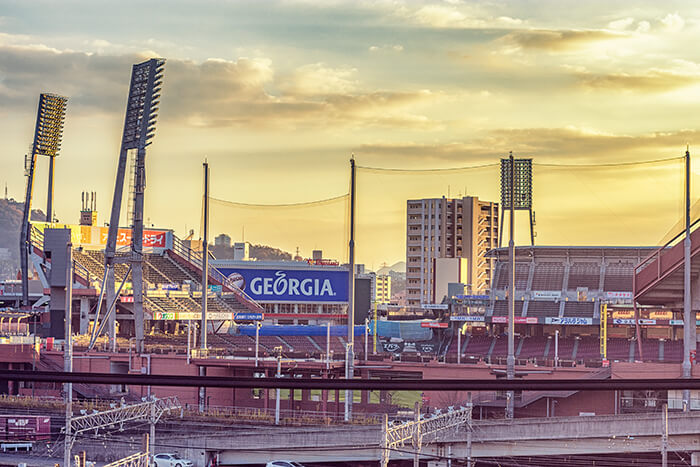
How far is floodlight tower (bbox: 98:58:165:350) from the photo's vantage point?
44438mm

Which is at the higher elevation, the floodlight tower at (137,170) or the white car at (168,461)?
the floodlight tower at (137,170)

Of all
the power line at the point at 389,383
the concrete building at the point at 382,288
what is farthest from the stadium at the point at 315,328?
the concrete building at the point at 382,288

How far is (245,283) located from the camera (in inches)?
2721

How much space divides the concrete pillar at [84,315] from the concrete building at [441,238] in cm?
6383

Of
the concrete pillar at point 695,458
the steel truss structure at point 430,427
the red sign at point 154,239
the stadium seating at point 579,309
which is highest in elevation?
the red sign at point 154,239

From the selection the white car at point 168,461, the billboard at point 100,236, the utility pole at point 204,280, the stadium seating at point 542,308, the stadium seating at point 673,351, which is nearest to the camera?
the white car at point 168,461

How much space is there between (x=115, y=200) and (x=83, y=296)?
9.56 metres

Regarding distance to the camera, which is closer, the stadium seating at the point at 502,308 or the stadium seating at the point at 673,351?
the stadium seating at the point at 673,351

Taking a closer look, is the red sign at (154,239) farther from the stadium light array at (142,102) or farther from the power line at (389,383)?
the power line at (389,383)

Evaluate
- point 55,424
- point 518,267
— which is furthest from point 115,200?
point 518,267

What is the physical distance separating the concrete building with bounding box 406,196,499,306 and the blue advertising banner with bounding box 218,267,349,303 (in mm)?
42892

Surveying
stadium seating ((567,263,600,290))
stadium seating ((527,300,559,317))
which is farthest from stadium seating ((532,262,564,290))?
stadium seating ((527,300,559,317))

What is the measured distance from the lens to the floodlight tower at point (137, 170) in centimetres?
4444

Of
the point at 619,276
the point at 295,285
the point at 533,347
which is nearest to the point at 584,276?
the point at 619,276
